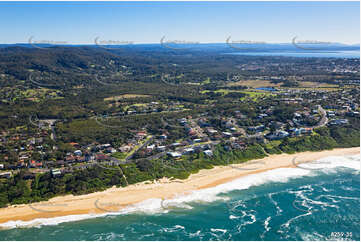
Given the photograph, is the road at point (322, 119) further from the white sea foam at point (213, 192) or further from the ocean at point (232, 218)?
the ocean at point (232, 218)

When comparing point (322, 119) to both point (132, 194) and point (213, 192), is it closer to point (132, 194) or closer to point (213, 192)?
point (213, 192)

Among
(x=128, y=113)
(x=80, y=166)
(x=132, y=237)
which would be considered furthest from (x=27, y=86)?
(x=132, y=237)

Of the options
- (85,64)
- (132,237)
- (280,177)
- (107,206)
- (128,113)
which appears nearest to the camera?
(132,237)

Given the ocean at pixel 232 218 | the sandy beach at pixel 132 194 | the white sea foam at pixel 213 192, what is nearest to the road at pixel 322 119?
the white sea foam at pixel 213 192

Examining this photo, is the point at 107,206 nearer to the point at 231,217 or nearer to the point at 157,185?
the point at 157,185

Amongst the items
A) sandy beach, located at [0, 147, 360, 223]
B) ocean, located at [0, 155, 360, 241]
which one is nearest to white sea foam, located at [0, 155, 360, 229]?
ocean, located at [0, 155, 360, 241]
